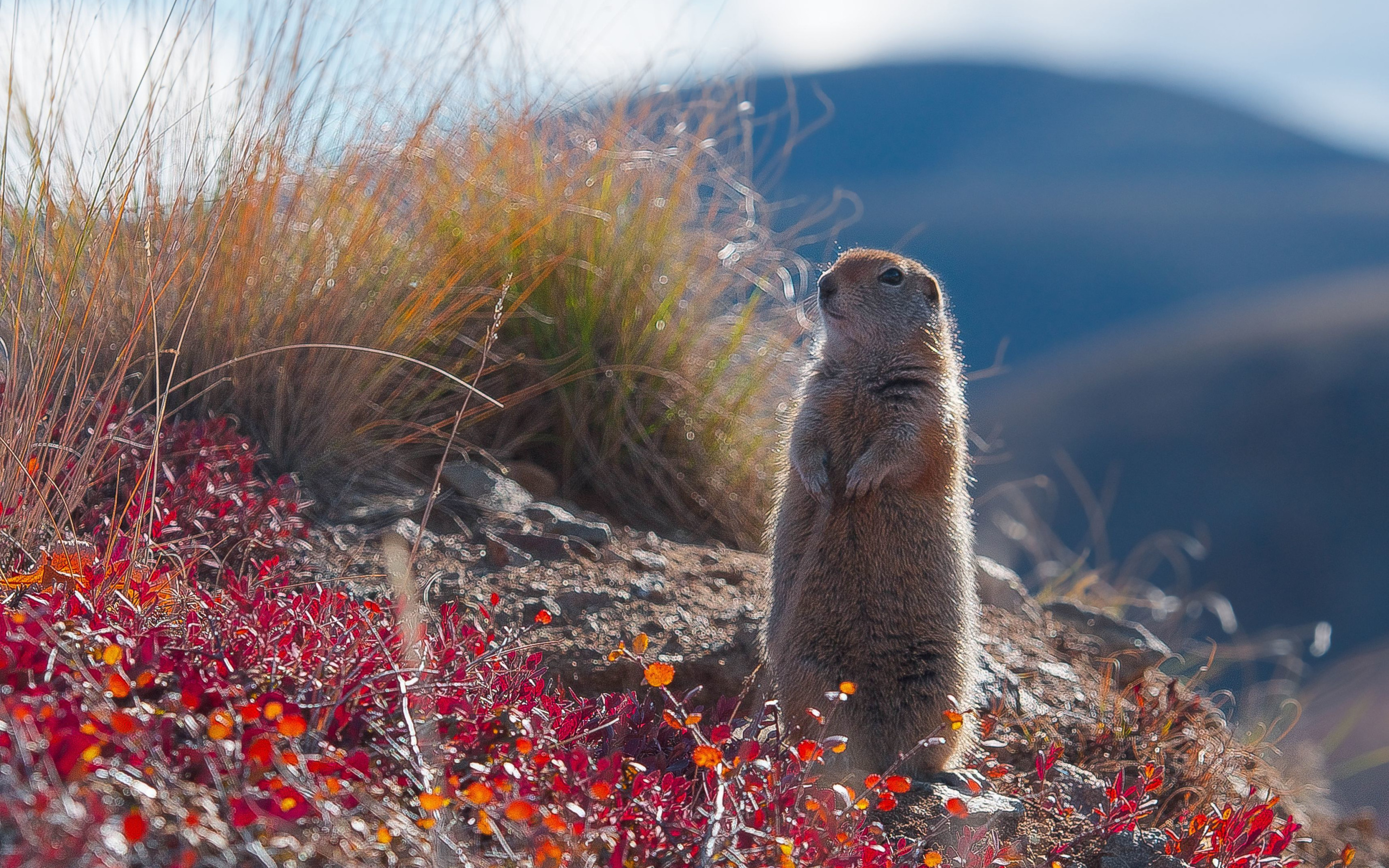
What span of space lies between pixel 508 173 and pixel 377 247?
83cm

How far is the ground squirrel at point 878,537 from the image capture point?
10.0ft

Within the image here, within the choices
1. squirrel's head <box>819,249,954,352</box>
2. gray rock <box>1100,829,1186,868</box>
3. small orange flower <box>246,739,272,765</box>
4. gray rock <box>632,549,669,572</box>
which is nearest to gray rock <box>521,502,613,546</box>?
gray rock <box>632,549,669,572</box>

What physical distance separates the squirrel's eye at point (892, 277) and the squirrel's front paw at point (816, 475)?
72cm

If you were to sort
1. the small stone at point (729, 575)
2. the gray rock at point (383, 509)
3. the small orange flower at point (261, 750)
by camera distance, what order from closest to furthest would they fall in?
the small orange flower at point (261, 750), the gray rock at point (383, 509), the small stone at point (729, 575)

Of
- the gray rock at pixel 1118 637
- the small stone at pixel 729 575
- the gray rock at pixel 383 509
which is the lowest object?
the gray rock at pixel 1118 637

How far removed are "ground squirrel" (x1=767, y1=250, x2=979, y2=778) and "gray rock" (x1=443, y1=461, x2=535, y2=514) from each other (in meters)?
1.29

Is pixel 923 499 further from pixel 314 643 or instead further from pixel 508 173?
pixel 508 173

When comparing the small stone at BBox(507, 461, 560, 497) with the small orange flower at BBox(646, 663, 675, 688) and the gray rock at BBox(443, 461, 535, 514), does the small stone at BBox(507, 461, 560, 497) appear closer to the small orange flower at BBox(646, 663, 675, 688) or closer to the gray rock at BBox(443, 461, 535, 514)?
the gray rock at BBox(443, 461, 535, 514)

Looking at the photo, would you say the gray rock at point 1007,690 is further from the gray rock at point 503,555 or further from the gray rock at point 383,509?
the gray rock at point 383,509

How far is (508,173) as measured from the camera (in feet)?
16.5

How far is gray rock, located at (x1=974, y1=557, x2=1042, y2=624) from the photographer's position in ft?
15.8

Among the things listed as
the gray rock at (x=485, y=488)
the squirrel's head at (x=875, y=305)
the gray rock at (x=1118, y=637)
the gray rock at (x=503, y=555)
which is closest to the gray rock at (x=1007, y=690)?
the gray rock at (x=1118, y=637)

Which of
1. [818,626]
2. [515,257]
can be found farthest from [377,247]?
[818,626]

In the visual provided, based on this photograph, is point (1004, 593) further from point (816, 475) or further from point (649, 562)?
point (816, 475)
